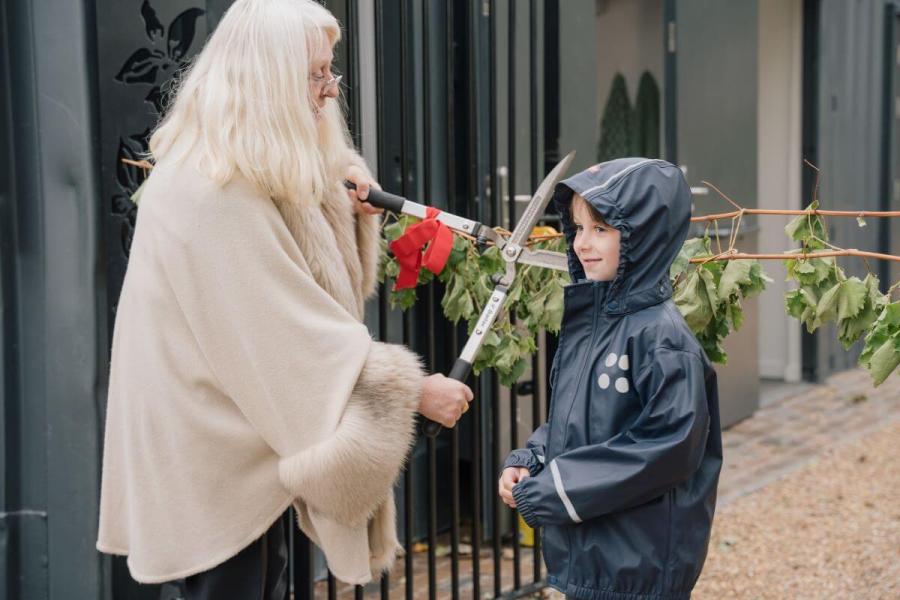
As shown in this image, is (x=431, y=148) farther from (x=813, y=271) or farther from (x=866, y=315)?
(x=866, y=315)

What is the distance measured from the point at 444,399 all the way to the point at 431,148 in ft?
6.62

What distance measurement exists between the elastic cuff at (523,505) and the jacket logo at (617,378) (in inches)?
10.4

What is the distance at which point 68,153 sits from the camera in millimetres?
2975

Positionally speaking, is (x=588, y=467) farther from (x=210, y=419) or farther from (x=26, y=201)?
(x=26, y=201)

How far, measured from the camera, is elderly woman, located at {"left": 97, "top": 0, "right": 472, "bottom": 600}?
2.26m

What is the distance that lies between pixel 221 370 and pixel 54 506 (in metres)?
1.12

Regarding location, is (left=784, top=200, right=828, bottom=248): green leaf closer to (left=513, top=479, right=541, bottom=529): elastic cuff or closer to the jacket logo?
the jacket logo

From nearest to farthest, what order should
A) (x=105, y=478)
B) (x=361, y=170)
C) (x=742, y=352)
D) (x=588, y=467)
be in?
1. (x=588, y=467)
2. (x=105, y=478)
3. (x=361, y=170)
4. (x=742, y=352)

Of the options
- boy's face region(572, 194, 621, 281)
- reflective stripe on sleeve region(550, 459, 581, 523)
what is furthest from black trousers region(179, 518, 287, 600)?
boy's face region(572, 194, 621, 281)

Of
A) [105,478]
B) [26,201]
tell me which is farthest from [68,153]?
[105,478]

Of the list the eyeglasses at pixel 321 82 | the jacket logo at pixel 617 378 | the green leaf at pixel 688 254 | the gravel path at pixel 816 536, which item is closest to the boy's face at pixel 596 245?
the jacket logo at pixel 617 378

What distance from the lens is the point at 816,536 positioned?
191 inches

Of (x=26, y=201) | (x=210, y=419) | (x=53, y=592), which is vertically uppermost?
(x=26, y=201)

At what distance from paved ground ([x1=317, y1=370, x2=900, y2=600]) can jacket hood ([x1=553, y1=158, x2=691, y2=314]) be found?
222 centimetres
